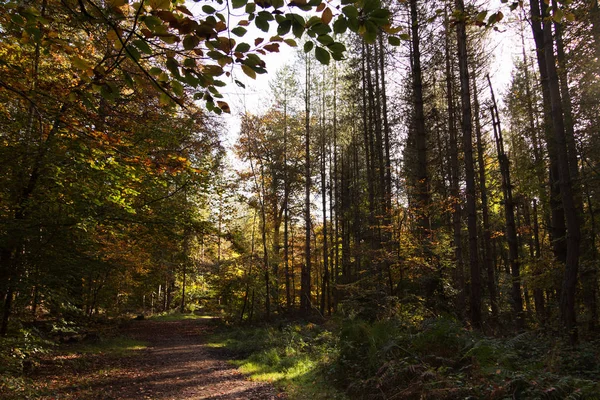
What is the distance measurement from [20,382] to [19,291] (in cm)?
138

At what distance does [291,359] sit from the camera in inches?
346

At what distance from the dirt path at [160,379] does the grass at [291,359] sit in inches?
14.6

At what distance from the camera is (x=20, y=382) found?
5039mm

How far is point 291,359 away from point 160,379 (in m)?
3.08

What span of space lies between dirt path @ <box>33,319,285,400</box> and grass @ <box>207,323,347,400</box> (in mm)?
370

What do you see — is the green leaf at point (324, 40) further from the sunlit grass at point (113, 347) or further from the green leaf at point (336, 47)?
the sunlit grass at point (113, 347)

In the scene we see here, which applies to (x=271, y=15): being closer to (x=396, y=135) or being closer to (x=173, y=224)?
(x=173, y=224)

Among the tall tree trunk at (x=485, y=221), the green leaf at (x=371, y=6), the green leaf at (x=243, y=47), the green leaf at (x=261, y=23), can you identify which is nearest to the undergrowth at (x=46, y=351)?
the green leaf at (x=243, y=47)

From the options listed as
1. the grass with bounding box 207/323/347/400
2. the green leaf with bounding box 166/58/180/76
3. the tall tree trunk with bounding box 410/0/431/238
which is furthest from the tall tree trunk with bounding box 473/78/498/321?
the green leaf with bounding box 166/58/180/76

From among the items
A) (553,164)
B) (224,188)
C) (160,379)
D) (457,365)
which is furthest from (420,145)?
(160,379)

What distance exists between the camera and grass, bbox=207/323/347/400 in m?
6.62

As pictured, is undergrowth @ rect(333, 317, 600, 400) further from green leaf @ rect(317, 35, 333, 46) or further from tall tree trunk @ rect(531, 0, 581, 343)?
green leaf @ rect(317, 35, 333, 46)

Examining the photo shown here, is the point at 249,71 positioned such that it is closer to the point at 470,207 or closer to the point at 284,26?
the point at 284,26

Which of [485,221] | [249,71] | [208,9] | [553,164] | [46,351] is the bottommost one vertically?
[46,351]
